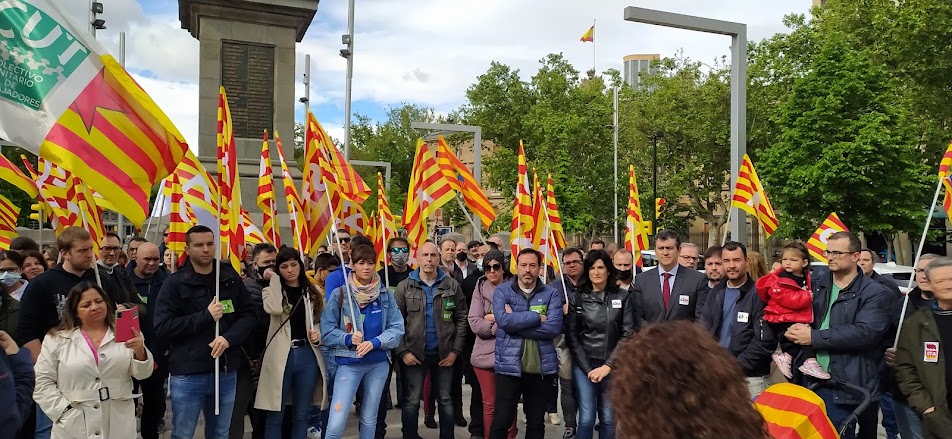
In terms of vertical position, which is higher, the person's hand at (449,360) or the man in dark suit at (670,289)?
the man in dark suit at (670,289)

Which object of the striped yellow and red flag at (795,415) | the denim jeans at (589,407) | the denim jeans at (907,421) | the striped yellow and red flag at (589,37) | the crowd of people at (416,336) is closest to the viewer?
the striped yellow and red flag at (795,415)

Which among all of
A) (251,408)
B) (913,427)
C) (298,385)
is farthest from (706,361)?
(251,408)

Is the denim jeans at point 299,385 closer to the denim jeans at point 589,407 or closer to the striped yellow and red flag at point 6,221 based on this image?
the denim jeans at point 589,407

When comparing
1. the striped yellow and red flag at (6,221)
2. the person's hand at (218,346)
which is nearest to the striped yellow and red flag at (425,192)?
the person's hand at (218,346)

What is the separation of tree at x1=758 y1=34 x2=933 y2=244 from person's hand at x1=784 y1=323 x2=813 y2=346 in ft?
73.8

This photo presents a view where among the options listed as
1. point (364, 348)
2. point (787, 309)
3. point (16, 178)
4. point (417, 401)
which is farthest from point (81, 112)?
point (16, 178)

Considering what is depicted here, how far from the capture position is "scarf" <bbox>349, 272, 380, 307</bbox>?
6344mm

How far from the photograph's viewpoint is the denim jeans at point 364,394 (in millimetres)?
6023

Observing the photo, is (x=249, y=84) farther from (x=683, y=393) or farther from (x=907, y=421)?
(x=683, y=393)

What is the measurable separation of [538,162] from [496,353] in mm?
32657

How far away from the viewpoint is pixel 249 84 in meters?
16.5

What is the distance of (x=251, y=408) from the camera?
684 centimetres

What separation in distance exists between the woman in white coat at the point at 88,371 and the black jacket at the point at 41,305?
0.41 m

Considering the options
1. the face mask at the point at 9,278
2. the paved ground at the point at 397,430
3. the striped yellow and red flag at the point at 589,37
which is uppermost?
the striped yellow and red flag at the point at 589,37
